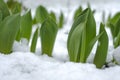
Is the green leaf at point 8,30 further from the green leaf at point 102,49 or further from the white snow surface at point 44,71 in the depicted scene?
the green leaf at point 102,49

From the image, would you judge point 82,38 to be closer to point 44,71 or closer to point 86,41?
point 86,41

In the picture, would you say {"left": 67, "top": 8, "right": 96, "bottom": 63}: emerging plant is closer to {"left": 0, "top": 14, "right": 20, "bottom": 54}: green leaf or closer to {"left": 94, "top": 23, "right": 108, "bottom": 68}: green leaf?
{"left": 94, "top": 23, "right": 108, "bottom": 68}: green leaf

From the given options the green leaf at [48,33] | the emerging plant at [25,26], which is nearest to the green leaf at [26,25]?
the emerging plant at [25,26]

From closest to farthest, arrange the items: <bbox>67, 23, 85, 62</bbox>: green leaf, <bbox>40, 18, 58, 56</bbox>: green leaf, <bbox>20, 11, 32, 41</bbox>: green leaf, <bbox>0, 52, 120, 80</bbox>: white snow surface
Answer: <bbox>0, 52, 120, 80</bbox>: white snow surface, <bbox>67, 23, 85, 62</bbox>: green leaf, <bbox>40, 18, 58, 56</bbox>: green leaf, <bbox>20, 11, 32, 41</bbox>: green leaf

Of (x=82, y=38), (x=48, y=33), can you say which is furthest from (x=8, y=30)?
(x=82, y=38)

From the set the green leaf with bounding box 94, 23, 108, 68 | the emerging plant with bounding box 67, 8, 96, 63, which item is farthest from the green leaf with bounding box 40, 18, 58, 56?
the green leaf with bounding box 94, 23, 108, 68

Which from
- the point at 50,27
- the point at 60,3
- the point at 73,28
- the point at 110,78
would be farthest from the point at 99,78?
the point at 60,3
